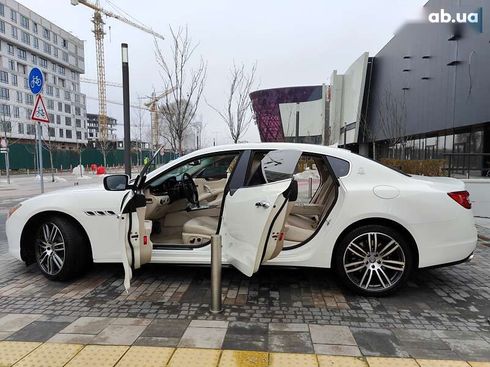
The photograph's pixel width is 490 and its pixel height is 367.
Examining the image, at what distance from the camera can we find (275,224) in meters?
3.33

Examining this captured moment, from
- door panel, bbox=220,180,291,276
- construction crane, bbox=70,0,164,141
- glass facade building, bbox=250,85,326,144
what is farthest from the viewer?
construction crane, bbox=70,0,164,141

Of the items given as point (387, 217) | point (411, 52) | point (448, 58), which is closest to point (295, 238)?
point (387, 217)

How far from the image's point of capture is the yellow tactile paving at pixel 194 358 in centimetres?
264

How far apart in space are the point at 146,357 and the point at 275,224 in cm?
148

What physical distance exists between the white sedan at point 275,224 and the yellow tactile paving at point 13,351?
881 millimetres

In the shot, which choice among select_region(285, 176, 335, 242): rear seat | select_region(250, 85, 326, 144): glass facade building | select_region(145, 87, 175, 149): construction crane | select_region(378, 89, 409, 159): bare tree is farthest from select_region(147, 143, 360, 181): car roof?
select_region(250, 85, 326, 144): glass facade building

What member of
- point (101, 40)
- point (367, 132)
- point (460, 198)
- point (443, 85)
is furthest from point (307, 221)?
point (101, 40)

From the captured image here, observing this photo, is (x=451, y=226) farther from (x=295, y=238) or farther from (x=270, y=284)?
(x=270, y=284)

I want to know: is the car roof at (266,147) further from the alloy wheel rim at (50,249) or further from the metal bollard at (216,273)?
the alloy wheel rim at (50,249)

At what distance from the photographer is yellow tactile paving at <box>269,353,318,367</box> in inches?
104

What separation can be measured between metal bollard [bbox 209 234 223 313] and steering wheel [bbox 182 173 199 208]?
5.67 ft

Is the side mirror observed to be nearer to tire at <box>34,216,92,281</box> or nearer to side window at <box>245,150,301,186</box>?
tire at <box>34,216,92,281</box>

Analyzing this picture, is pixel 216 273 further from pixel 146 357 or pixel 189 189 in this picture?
pixel 189 189

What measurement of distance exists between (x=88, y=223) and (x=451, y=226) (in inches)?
148
